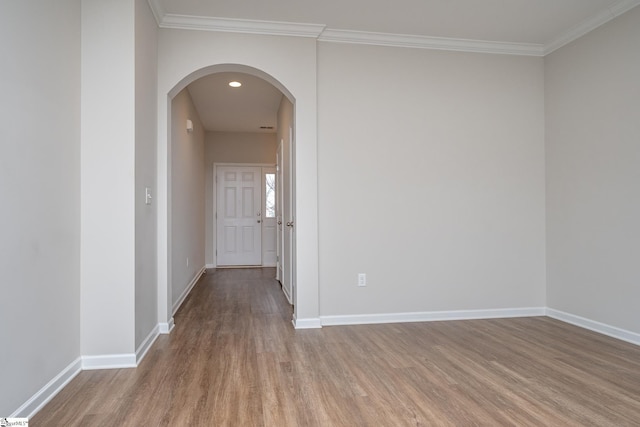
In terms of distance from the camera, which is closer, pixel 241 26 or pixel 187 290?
pixel 241 26

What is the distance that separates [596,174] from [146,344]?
3.88 metres

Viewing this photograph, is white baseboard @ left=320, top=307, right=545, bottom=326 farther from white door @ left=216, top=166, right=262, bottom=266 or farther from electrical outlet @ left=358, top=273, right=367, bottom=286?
white door @ left=216, top=166, right=262, bottom=266

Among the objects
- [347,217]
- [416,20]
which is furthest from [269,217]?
[416,20]

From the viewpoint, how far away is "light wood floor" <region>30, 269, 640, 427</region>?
192cm

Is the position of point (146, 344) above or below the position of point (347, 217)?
below

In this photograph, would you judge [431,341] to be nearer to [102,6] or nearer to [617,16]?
[617,16]

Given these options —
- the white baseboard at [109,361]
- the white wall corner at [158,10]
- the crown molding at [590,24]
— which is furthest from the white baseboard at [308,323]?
the crown molding at [590,24]

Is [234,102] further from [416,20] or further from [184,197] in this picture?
[416,20]

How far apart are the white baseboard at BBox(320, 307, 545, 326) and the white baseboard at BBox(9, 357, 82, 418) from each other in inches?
74.0

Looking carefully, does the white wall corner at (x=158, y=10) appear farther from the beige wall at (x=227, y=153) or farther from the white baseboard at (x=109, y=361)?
the beige wall at (x=227, y=153)

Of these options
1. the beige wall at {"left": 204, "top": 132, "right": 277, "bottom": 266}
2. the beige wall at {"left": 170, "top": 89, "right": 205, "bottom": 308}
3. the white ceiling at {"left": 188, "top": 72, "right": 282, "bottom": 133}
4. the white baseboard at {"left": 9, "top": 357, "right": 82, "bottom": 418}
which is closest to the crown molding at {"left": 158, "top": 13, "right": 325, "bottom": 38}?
the beige wall at {"left": 170, "top": 89, "right": 205, "bottom": 308}

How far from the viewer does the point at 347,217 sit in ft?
11.7

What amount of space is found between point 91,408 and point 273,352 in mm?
1174

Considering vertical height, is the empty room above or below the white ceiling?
below
